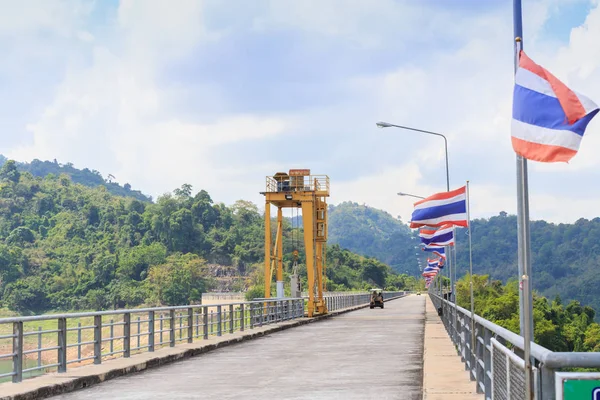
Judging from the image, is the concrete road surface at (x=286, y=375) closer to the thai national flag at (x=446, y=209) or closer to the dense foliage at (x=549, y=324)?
the thai national flag at (x=446, y=209)

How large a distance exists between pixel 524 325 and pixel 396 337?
71.8 feet

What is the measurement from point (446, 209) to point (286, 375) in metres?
5.98

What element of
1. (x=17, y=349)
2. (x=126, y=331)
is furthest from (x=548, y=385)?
(x=126, y=331)

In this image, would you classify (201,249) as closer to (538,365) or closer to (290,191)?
(290,191)

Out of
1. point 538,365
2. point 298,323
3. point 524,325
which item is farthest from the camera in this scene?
point 298,323

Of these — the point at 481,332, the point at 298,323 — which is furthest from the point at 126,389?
the point at 298,323

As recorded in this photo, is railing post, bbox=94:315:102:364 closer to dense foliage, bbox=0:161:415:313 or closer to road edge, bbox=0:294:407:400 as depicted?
road edge, bbox=0:294:407:400

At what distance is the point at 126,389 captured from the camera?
583 inches

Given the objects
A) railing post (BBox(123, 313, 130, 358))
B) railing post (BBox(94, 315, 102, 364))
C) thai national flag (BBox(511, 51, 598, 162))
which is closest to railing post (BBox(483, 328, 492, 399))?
thai national flag (BBox(511, 51, 598, 162))

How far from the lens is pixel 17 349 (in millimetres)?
14000

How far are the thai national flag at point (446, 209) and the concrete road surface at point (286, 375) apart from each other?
3.22m

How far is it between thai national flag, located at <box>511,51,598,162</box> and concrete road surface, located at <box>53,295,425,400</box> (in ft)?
23.1

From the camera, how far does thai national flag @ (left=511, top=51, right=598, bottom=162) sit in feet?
22.4

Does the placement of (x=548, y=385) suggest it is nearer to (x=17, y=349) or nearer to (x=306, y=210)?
(x=17, y=349)
